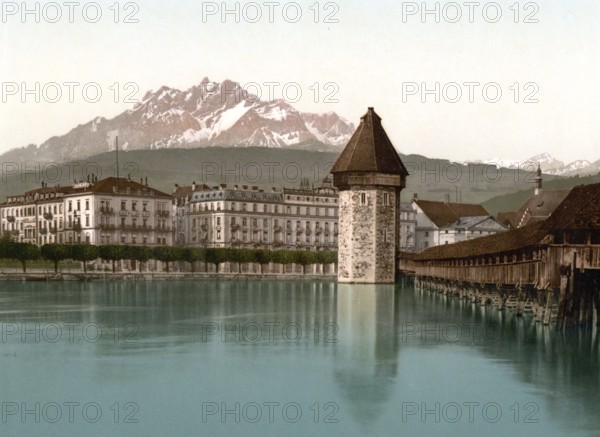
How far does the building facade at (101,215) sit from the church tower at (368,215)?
26.6m

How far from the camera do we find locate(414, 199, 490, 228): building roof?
98938 mm

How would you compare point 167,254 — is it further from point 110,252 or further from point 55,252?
point 55,252

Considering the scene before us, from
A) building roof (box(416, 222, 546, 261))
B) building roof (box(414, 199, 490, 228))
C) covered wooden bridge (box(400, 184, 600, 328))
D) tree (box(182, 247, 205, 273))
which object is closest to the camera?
covered wooden bridge (box(400, 184, 600, 328))

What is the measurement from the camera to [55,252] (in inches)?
2450

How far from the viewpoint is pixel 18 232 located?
86.1m

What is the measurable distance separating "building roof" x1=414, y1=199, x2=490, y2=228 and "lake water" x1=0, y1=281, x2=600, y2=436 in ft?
229

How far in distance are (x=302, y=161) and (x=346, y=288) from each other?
99.6 metres

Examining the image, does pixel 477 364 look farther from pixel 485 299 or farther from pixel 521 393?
pixel 485 299

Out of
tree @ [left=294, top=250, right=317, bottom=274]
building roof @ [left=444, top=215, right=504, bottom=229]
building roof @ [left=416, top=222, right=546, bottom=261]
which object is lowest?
tree @ [left=294, top=250, right=317, bottom=274]

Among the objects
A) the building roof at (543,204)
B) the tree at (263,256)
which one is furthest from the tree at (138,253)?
the building roof at (543,204)

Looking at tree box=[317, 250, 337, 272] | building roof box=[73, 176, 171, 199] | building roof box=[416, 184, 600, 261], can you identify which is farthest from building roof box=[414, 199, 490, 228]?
building roof box=[416, 184, 600, 261]

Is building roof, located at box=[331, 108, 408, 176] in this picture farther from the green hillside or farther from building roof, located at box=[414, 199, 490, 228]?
the green hillside

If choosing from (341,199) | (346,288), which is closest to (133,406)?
(346,288)

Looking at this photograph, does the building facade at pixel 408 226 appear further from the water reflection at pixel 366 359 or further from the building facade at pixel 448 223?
the water reflection at pixel 366 359
